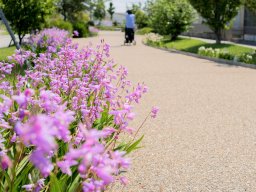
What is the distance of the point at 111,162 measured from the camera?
1358 mm

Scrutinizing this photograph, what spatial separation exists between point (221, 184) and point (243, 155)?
1112 mm

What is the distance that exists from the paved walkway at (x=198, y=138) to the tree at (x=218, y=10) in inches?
458

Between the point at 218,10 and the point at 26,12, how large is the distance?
1074 cm

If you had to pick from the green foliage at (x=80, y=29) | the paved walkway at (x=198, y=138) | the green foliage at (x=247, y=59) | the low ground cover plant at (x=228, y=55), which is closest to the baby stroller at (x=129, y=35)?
the low ground cover plant at (x=228, y=55)

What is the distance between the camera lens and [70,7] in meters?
52.6

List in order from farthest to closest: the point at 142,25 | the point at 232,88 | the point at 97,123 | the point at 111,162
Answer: the point at 142,25
the point at 232,88
the point at 97,123
the point at 111,162

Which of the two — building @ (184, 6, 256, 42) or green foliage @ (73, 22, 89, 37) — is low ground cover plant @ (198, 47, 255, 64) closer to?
building @ (184, 6, 256, 42)

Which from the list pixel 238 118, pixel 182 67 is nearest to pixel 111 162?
pixel 238 118

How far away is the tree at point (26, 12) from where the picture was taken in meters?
18.1

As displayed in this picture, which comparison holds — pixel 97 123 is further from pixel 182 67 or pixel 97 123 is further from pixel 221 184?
pixel 182 67

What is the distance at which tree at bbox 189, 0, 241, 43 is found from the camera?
22.9 m

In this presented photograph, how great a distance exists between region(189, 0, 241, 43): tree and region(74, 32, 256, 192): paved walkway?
11645mm

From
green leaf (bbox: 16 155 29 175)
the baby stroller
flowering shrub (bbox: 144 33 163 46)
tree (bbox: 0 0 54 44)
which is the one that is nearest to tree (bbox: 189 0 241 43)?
flowering shrub (bbox: 144 33 163 46)

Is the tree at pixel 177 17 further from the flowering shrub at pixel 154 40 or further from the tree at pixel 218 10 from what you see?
the tree at pixel 218 10
